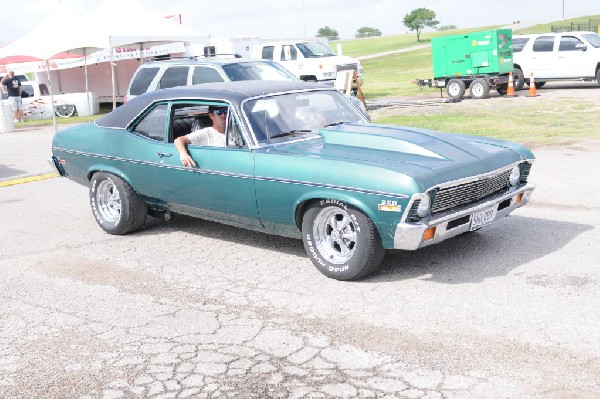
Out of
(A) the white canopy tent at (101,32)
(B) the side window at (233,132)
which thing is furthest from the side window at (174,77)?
(B) the side window at (233,132)

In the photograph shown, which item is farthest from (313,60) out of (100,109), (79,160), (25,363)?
(25,363)

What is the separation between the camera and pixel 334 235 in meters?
5.90

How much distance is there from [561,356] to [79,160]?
5.46m

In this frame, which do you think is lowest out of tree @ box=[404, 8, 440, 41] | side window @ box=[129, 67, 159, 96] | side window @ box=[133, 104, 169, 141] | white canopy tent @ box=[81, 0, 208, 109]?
side window @ box=[133, 104, 169, 141]

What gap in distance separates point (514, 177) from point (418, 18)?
4910 inches

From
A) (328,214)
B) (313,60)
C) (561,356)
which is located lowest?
(561,356)

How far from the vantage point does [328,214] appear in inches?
232

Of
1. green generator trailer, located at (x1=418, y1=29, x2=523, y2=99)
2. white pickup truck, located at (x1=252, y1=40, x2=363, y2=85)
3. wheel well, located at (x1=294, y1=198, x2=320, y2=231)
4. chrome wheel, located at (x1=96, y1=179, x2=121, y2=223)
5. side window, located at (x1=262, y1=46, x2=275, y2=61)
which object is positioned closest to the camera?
wheel well, located at (x1=294, y1=198, x2=320, y2=231)

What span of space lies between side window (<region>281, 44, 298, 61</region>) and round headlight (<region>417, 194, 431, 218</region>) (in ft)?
65.5

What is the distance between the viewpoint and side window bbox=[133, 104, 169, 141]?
284 inches

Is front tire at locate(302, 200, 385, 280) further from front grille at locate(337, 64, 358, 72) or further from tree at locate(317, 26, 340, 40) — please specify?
tree at locate(317, 26, 340, 40)

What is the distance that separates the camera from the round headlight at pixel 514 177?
21.0 feet

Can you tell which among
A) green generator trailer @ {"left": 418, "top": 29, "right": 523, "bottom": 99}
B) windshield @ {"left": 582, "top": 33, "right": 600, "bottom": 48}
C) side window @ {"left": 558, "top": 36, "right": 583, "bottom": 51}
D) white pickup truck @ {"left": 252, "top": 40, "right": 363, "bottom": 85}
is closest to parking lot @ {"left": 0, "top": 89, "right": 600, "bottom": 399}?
green generator trailer @ {"left": 418, "top": 29, "right": 523, "bottom": 99}

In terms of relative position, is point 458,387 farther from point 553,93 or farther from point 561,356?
point 553,93
